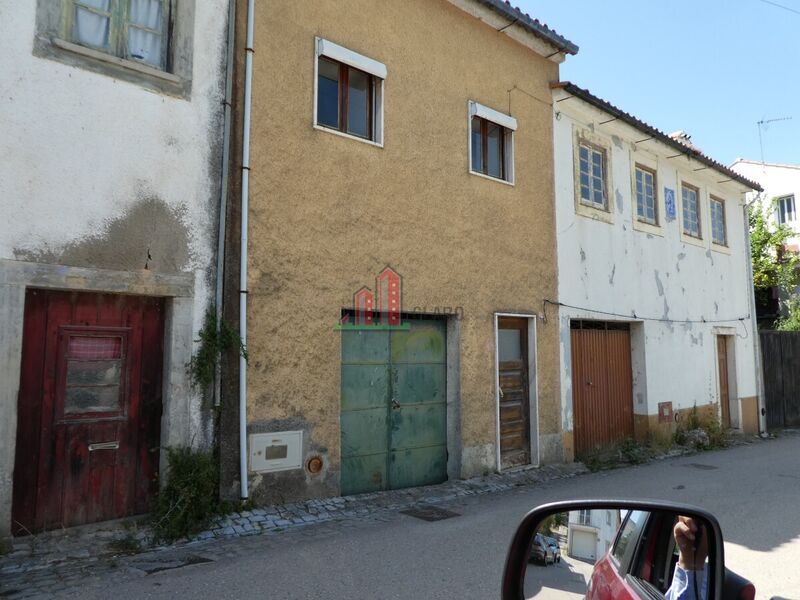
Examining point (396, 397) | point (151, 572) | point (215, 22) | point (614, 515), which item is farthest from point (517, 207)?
point (614, 515)

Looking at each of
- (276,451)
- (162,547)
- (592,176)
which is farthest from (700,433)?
(162,547)

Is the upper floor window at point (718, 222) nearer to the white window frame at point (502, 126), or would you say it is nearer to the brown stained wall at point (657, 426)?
the brown stained wall at point (657, 426)

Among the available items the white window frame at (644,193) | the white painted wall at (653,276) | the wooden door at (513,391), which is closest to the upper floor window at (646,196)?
the white window frame at (644,193)

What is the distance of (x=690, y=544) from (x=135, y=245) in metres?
5.38

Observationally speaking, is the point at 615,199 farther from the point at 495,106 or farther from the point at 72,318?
the point at 72,318

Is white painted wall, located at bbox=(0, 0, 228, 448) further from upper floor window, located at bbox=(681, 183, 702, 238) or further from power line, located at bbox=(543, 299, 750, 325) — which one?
upper floor window, located at bbox=(681, 183, 702, 238)

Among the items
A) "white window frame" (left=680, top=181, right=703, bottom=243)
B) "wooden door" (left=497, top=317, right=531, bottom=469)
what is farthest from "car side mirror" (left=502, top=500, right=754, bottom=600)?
"white window frame" (left=680, top=181, right=703, bottom=243)

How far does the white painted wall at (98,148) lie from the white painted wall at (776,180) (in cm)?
2484

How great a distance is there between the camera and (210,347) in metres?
6.12

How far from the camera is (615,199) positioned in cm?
1166

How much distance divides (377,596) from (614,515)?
2.71 m

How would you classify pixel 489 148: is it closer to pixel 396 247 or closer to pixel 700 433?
pixel 396 247

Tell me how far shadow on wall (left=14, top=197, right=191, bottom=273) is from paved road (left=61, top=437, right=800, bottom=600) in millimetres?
2694

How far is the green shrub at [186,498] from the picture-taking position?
554 centimetres
